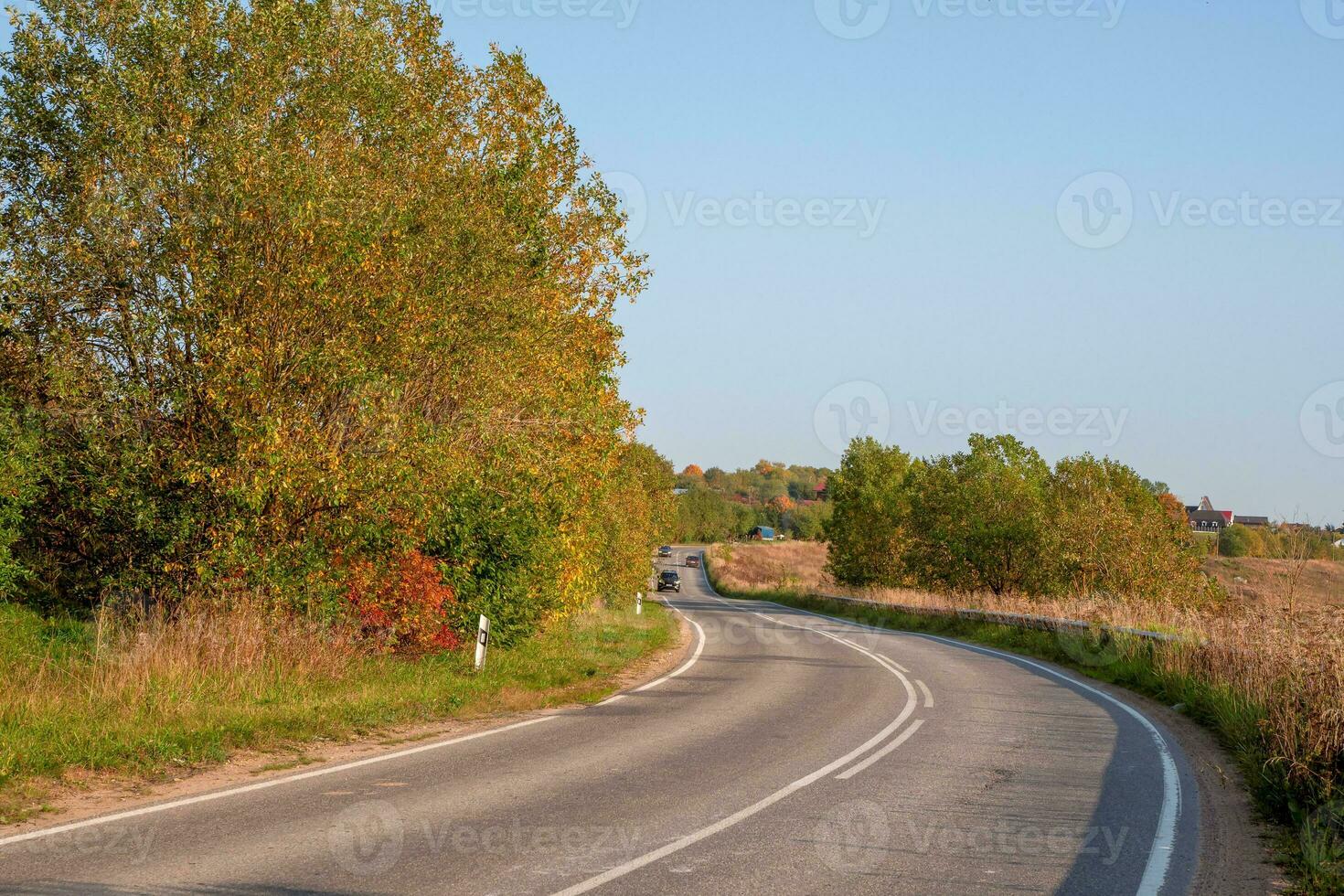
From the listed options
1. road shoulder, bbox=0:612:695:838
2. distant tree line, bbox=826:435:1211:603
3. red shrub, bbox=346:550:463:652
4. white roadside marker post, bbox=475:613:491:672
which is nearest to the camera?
road shoulder, bbox=0:612:695:838

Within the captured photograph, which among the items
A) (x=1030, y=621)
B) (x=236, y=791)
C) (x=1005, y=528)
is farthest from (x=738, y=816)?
(x=1005, y=528)

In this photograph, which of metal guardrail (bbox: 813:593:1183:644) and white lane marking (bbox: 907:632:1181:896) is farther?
metal guardrail (bbox: 813:593:1183:644)

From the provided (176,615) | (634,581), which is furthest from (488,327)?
(634,581)

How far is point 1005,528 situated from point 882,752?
41.1 metres

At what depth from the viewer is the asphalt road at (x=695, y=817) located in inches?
257

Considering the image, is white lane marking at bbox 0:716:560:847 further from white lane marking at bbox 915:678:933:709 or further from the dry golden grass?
the dry golden grass

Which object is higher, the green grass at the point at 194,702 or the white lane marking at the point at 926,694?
the green grass at the point at 194,702

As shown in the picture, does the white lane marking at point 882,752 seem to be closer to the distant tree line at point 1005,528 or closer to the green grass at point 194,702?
the green grass at point 194,702

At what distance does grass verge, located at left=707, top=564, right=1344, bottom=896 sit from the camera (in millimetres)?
7129

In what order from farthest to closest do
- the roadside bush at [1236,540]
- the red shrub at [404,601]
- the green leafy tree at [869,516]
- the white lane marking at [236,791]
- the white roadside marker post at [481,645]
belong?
the green leafy tree at [869,516]
the roadside bush at [1236,540]
the white roadside marker post at [481,645]
the red shrub at [404,601]
the white lane marking at [236,791]

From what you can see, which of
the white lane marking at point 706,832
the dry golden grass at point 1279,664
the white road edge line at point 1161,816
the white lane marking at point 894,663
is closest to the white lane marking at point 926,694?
the white lane marking at point 894,663

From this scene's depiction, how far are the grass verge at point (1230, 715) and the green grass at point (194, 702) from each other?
27.9 feet

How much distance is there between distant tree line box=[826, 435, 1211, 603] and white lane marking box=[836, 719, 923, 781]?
77.8 feet

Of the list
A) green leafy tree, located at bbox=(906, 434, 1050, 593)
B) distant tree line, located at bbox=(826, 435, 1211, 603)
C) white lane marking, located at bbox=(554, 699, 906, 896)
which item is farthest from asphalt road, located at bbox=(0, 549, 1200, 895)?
green leafy tree, located at bbox=(906, 434, 1050, 593)
